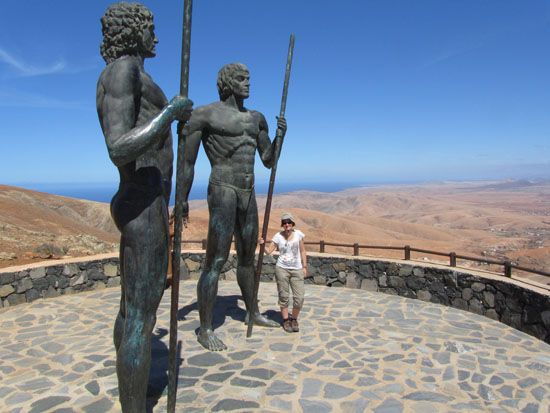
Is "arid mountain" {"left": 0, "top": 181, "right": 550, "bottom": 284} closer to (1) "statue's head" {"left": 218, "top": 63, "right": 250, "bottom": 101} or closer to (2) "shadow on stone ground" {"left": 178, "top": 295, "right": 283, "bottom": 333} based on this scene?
(2) "shadow on stone ground" {"left": 178, "top": 295, "right": 283, "bottom": 333}

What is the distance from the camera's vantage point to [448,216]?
196 ft

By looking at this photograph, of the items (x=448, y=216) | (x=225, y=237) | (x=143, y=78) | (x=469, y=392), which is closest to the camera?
(x=143, y=78)

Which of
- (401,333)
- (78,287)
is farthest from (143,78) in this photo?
(78,287)

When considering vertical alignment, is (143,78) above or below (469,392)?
above

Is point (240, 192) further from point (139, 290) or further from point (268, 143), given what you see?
point (139, 290)

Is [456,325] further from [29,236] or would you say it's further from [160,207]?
[29,236]

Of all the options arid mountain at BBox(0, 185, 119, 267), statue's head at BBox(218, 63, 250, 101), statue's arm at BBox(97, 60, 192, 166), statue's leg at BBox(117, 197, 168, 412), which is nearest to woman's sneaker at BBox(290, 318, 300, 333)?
statue's leg at BBox(117, 197, 168, 412)

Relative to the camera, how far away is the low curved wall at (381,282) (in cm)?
579

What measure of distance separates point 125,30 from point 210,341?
11.5 ft

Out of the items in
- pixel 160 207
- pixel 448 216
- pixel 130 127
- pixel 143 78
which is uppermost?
pixel 143 78

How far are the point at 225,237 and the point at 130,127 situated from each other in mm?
2608

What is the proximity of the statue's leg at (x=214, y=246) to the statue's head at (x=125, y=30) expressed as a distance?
2.36m

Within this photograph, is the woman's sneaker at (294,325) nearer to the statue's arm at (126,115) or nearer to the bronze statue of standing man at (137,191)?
the bronze statue of standing man at (137,191)

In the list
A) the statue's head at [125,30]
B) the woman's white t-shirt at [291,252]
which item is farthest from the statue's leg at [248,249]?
the statue's head at [125,30]
